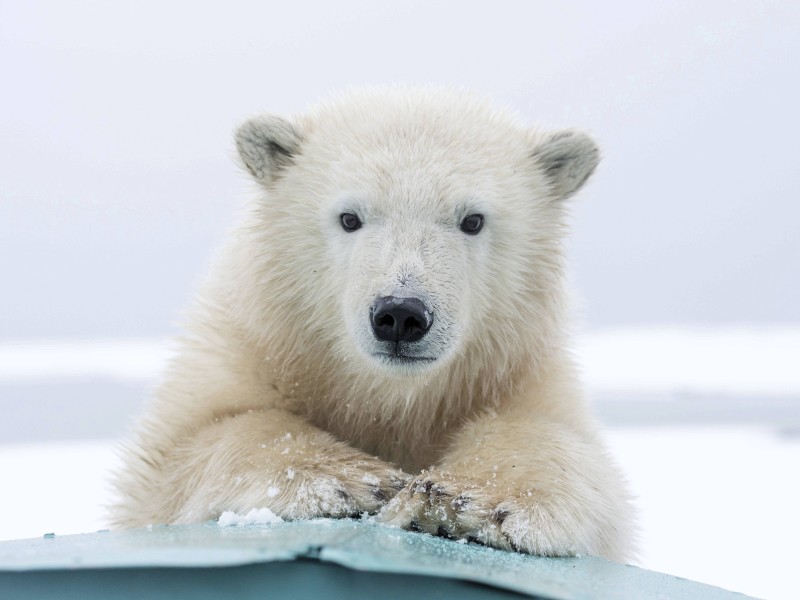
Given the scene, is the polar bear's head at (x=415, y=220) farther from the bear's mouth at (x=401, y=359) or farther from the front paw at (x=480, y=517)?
the front paw at (x=480, y=517)

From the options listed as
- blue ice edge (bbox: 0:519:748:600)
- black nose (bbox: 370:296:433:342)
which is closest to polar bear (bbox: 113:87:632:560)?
black nose (bbox: 370:296:433:342)

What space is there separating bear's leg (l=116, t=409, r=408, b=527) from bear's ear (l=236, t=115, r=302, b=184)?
0.97m

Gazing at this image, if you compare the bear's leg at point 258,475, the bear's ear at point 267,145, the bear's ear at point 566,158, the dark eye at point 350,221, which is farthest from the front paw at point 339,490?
the bear's ear at point 566,158

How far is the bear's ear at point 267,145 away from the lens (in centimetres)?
350

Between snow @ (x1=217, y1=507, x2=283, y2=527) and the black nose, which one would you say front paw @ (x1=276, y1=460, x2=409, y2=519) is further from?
the black nose

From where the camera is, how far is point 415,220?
3.07 meters

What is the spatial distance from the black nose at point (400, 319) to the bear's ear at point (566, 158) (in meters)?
1.12

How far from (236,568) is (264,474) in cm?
82

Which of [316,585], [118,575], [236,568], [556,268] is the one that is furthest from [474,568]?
[556,268]

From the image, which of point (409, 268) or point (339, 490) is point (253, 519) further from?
point (409, 268)

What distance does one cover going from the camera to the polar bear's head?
293cm

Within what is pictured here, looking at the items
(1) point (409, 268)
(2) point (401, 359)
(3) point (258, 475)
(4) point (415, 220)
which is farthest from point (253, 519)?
(4) point (415, 220)

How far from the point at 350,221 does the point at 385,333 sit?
1.92 feet

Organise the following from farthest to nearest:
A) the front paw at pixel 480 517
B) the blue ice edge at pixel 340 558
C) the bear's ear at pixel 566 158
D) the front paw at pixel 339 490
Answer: the bear's ear at pixel 566 158 < the front paw at pixel 339 490 < the front paw at pixel 480 517 < the blue ice edge at pixel 340 558
